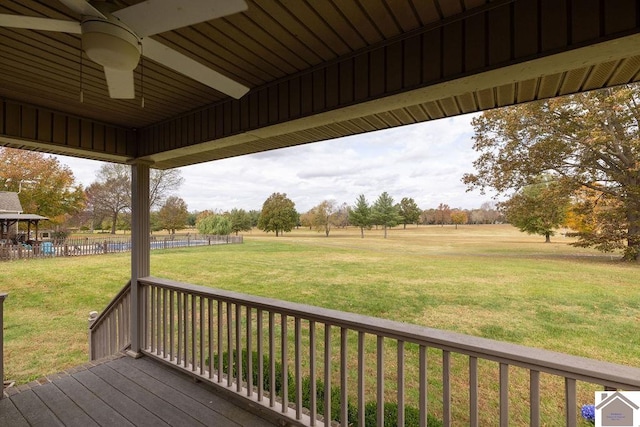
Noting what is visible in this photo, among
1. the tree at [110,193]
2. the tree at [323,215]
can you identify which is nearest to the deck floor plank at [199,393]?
the tree at [323,215]

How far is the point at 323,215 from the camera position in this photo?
14562mm

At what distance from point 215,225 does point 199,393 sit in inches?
676

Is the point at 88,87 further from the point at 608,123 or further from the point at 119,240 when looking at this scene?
the point at 119,240

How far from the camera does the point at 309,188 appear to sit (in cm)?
1516

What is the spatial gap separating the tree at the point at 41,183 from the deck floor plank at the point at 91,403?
47.1 feet

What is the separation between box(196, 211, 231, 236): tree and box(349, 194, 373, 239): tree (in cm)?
815

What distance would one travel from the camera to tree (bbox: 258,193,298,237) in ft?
47.6

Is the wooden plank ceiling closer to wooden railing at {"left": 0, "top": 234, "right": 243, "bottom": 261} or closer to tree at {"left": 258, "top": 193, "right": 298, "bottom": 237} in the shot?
tree at {"left": 258, "top": 193, "right": 298, "bottom": 237}

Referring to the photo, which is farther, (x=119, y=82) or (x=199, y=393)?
(x=199, y=393)

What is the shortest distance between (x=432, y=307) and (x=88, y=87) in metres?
5.87

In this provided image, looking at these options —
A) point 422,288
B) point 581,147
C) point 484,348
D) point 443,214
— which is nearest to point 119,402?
point 484,348

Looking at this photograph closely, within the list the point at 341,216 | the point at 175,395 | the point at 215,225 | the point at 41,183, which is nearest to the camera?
the point at 175,395

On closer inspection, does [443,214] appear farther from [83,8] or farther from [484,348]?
[83,8]

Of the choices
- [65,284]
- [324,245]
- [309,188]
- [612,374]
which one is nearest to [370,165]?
[309,188]
